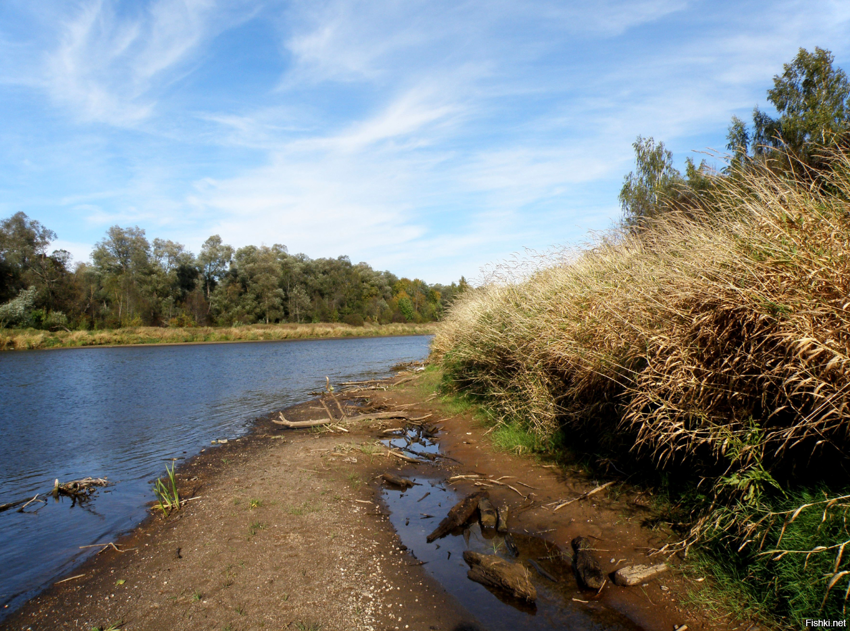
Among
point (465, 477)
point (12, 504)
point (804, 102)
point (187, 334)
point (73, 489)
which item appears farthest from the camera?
point (187, 334)

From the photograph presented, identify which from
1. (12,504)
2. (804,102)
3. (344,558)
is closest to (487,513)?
(344,558)

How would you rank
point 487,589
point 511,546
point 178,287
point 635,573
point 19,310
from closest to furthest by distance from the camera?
point 635,573 → point 487,589 → point 511,546 → point 19,310 → point 178,287

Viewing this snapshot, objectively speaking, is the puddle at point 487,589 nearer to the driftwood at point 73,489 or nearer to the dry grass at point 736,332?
the dry grass at point 736,332

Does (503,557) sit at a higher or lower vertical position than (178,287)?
lower

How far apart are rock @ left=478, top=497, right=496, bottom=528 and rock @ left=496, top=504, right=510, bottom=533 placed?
8cm

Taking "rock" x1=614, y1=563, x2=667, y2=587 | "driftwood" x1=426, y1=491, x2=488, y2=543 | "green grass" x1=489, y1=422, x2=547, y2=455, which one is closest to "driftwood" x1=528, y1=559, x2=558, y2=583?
"rock" x1=614, y1=563, x2=667, y2=587

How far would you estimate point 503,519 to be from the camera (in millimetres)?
5957

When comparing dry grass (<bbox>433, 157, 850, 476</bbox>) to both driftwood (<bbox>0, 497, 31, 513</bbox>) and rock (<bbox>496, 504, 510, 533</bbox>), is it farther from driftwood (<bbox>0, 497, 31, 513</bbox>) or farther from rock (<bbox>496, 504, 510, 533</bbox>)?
driftwood (<bbox>0, 497, 31, 513</bbox>)

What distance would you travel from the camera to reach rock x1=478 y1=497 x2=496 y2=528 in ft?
19.5

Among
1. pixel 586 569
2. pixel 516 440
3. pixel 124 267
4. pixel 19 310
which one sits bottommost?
pixel 586 569

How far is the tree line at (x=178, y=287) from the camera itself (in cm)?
4816

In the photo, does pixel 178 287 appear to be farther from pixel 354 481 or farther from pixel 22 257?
pixel 354 481

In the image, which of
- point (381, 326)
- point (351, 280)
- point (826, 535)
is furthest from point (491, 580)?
point (351, 280)

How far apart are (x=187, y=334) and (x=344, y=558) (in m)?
58.1
